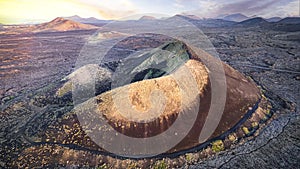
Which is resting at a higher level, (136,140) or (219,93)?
(219,93)

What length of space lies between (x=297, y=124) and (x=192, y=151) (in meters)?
3.70

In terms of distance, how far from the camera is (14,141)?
5664mm

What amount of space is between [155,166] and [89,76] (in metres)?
5.84

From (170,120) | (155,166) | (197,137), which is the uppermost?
(170,120)

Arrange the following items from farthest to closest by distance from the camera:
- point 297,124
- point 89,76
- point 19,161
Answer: point 89,76, point 297,124, point 19,161

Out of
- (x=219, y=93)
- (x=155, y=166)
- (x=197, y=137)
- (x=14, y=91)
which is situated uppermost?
(x=219, y=93)

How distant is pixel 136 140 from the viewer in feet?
17.5

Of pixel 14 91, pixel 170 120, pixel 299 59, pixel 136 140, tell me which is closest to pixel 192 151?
pixel 170 120

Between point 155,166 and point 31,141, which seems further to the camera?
point 31,141

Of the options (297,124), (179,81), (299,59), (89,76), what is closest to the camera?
(179,81)

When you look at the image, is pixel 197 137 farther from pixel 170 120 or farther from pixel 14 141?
pixel 14 141

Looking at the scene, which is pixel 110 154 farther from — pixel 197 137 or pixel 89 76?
pixel 89 76

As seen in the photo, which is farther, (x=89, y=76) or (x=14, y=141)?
(x=89, y=76)

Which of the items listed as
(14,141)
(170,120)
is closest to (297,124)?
(170,120)
